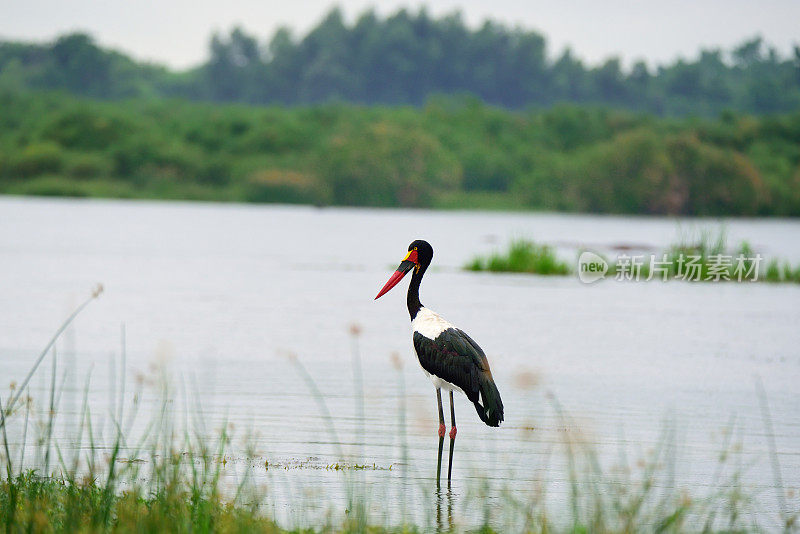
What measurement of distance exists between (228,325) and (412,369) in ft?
13.7

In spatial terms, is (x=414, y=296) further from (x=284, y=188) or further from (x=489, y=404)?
(x=284, y=188)

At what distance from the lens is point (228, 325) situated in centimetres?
1756

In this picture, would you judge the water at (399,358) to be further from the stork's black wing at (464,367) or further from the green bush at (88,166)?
the green bush at (88,166)

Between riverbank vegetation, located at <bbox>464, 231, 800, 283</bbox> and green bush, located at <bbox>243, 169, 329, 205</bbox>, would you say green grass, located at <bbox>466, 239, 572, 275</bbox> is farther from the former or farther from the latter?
green bush, located at <bbox>243, 169, 329, 205</bbox>

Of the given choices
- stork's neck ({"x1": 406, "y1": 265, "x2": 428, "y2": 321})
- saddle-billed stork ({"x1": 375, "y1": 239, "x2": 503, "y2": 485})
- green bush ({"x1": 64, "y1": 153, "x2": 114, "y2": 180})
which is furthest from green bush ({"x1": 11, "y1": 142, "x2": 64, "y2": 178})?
saddle-billed stork ({"x1": 375, "y1": 239, "x2": 503, "y2": 485})

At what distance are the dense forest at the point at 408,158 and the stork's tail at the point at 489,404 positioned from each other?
58.8 meters

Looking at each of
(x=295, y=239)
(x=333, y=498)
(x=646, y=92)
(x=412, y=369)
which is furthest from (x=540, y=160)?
(x=333, y=498)

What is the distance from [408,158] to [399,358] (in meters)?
60.9

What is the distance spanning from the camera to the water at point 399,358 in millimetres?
8883

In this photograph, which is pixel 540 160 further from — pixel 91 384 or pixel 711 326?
pixel 91 384

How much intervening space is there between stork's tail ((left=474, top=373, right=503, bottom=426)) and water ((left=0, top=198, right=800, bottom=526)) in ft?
1.14

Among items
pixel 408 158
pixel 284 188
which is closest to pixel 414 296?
pixel 408 158

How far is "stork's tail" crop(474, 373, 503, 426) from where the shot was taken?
26.3 ft

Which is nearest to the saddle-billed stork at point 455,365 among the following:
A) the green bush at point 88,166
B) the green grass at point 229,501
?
the green grass at point 229,501
